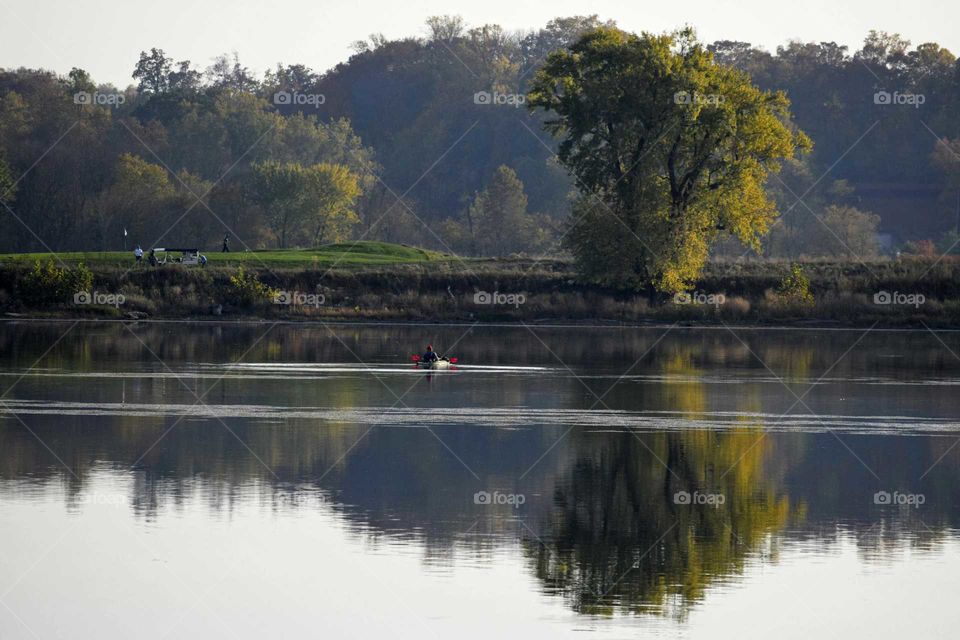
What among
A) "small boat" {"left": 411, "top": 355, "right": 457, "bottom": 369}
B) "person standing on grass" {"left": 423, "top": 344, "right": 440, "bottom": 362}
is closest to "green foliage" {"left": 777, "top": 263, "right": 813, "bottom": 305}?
"small boat" {"left": 411, "top": 355, "right": 457, "bottom": 369}

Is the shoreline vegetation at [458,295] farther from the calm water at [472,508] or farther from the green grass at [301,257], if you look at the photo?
the calm water at [472,508]

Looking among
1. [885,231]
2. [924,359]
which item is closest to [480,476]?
[924,359]

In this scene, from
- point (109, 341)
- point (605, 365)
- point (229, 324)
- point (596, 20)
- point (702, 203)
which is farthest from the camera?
point (596, 20)

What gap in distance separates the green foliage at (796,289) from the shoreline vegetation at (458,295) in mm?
81

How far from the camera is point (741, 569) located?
1659 centimetres

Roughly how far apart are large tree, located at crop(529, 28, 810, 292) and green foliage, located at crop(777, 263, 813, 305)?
321cm

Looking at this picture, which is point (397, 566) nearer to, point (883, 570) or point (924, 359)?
point (883, 570)

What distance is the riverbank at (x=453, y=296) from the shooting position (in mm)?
70625

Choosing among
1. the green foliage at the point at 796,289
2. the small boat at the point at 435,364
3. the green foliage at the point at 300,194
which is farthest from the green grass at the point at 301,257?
the small boat at the point at 435,364

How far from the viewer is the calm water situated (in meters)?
14.9

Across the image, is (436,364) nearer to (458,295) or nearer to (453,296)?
(453,296)

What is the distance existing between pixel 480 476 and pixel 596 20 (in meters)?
158

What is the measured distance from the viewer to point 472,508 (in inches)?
774

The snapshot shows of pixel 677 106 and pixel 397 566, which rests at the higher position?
pixel 677 106
